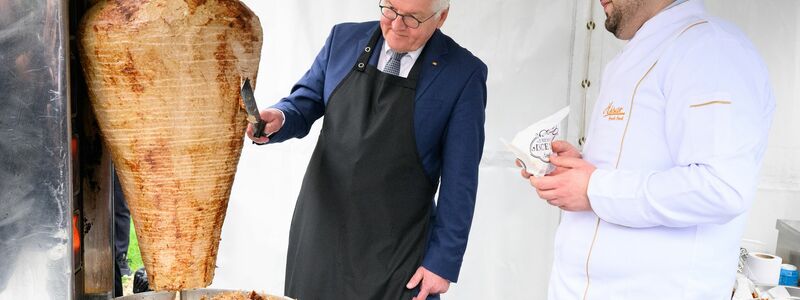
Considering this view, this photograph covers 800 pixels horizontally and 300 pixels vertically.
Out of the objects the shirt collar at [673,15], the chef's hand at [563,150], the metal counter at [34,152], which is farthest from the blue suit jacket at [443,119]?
the metal counter at [34,152]

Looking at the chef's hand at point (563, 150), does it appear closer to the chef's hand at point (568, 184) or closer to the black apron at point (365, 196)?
the chef's hand at point (568, 184)

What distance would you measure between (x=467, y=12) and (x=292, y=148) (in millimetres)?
1102

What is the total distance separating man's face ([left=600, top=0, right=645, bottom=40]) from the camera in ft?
6.05

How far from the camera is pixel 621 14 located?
1867mm

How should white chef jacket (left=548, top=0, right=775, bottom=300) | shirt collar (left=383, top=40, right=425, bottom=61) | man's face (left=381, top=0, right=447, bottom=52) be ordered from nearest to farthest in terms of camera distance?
white chef jacket (left=548, top=0, right=775, bottom=300)
man's face (left=381, top=0, right=447, bottom=52)
shirt collar (left=383, top=40, right=425, bottom=61)

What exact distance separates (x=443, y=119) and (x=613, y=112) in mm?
706

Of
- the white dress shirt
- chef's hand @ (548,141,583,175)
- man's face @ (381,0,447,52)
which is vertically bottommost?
chef's hand @ (548,141,583,175)

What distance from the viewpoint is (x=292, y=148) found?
141 inches

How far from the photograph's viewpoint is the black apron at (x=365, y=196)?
232 cm

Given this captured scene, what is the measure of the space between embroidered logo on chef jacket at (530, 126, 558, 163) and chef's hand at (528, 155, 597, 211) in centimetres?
4

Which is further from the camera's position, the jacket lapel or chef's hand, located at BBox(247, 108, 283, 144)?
the jacket lapel

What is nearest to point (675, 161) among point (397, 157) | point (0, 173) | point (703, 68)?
point (703, 68)

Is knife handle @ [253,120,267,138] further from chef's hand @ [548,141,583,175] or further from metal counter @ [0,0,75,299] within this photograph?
chef's hand @ [548,141,583,175]

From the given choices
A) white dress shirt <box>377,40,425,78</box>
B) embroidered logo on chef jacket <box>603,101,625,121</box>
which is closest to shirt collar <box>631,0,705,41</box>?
embroidered logo on chef jacket <box>603,101,625,121</box>
